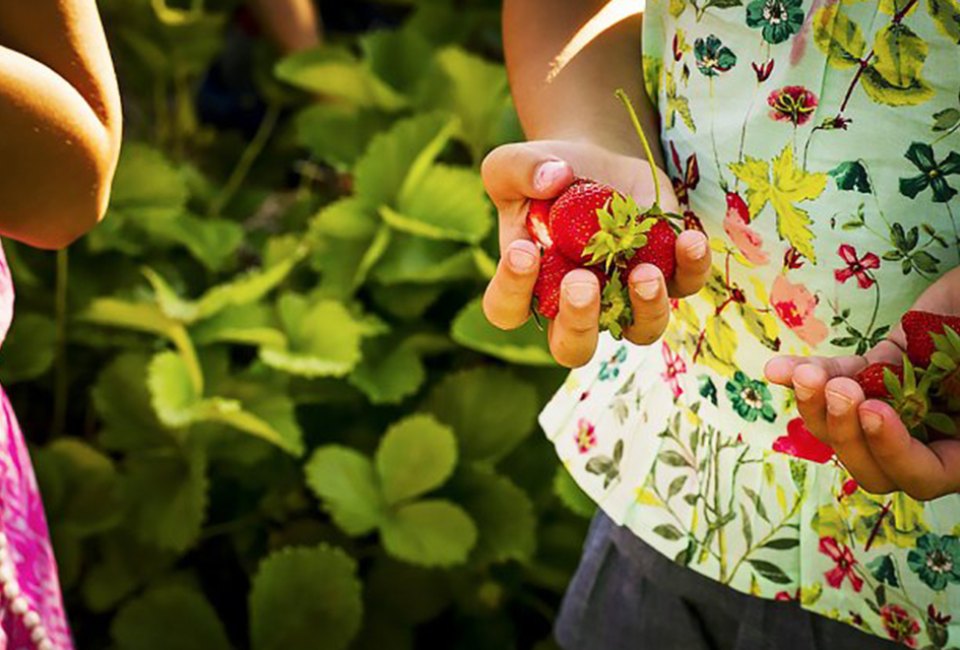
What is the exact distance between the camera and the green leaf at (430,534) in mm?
1468

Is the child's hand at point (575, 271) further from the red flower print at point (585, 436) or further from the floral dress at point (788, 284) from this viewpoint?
the red flower print at point (585, 436)

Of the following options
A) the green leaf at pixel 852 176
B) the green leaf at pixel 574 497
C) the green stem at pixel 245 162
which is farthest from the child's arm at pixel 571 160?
the green stem at pixel 245 162

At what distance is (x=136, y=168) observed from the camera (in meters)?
1.89

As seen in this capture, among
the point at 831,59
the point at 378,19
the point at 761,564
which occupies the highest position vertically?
the point at 831,59

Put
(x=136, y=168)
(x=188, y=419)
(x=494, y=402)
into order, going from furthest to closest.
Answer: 1. (x=136, y=168)
2. (x=494, y=402)
3. (x=188, y=419)

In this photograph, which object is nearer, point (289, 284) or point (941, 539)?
point (941, 539)

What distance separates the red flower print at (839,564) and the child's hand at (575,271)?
9.2 inches

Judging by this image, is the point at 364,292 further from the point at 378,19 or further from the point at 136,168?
the point at 378,19

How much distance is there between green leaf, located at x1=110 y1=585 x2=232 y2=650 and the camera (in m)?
1.53

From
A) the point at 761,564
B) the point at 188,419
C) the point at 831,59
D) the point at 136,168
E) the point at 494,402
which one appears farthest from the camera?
the point at 136,168

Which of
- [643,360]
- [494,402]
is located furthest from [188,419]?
[643,360]

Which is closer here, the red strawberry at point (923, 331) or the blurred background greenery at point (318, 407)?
the red strawberry at point (923, 331)

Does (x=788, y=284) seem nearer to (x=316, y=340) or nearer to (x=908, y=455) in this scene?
(x=908, y=455)

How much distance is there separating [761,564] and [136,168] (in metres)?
1.21
